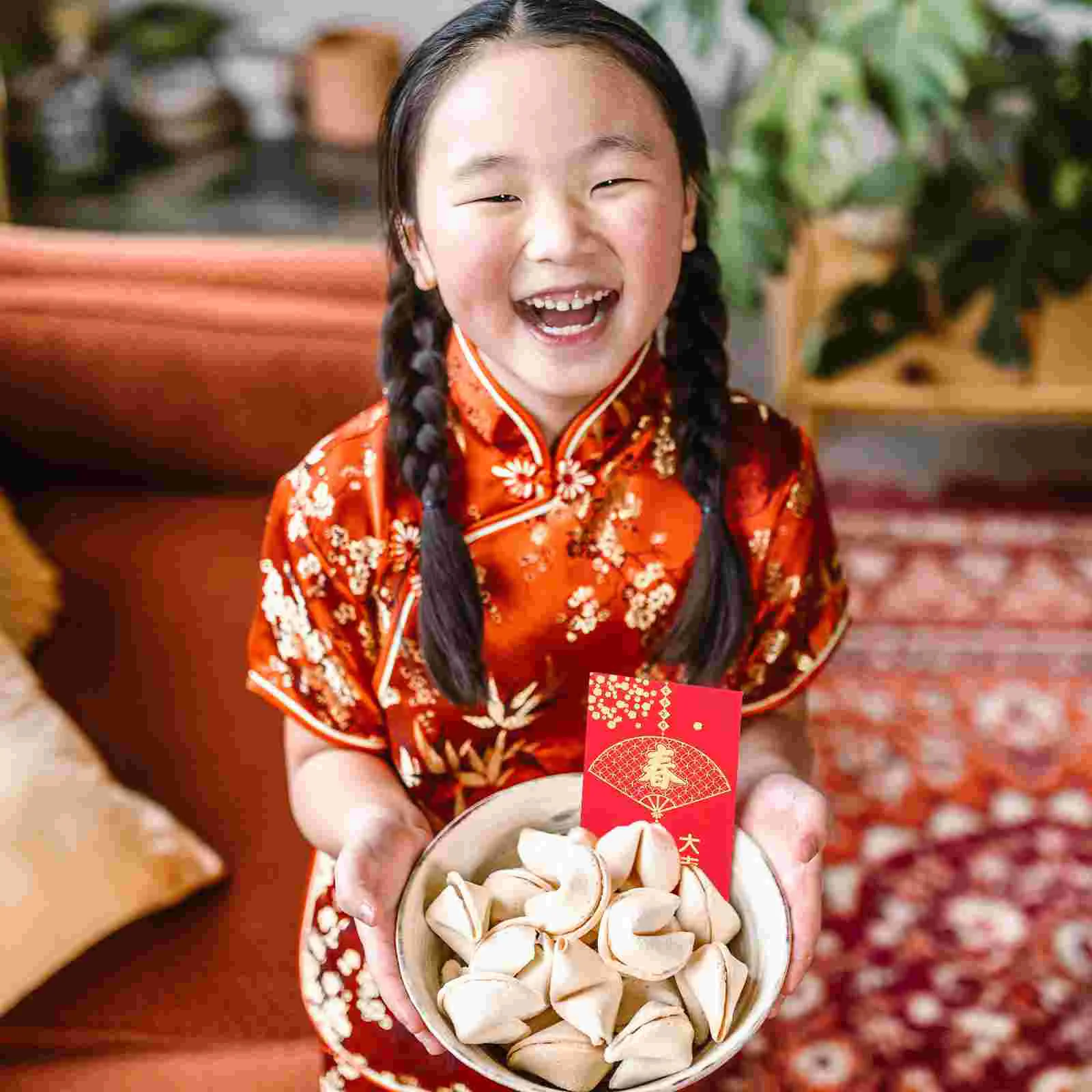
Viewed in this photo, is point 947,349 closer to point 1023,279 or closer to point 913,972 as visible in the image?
point 1023,279

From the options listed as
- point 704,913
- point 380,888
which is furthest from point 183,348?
point 704,913

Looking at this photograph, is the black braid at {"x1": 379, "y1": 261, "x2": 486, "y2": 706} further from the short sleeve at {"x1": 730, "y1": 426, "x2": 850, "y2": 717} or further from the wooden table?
the wooden table

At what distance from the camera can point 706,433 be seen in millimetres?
888

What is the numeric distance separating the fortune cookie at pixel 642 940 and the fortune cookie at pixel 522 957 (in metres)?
0.03

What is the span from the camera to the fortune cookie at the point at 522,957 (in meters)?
0.73

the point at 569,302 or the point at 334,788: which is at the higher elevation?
the point at 569,302

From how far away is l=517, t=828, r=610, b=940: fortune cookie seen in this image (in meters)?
0.73

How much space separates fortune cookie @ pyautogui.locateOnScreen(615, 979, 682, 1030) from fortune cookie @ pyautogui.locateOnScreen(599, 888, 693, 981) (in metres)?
0.01

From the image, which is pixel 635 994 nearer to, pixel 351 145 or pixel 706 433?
pixel 706 433

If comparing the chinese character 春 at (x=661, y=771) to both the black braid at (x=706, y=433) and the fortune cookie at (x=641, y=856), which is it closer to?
the fortune cookie at (x=641, y=856)

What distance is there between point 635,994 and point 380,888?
16cm

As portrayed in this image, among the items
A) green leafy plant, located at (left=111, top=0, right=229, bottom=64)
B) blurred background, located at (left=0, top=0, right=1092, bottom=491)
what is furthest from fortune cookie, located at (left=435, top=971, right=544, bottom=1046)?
green leafy plant, located at (left=111, top=0, right=229, bottom=64)

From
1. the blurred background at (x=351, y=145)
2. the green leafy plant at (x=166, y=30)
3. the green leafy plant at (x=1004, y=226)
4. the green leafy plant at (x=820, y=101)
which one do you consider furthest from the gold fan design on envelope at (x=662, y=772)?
the green leafy plant at (x=166, y=30)

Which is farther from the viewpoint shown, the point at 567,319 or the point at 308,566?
the point at 308,566
